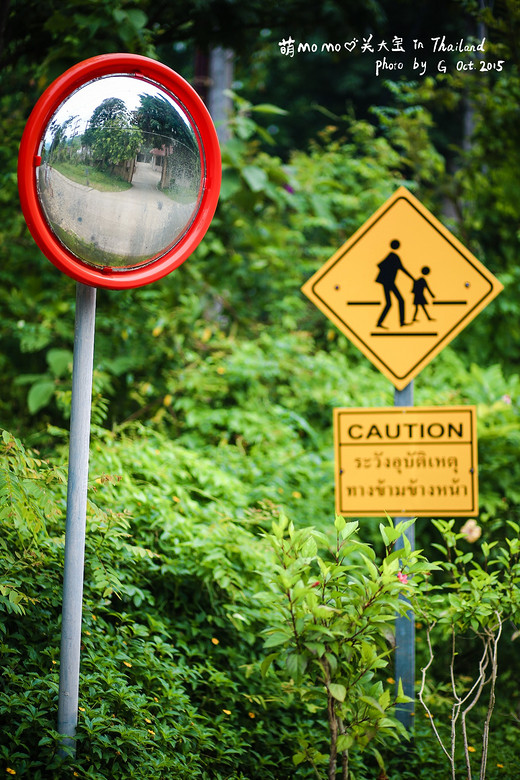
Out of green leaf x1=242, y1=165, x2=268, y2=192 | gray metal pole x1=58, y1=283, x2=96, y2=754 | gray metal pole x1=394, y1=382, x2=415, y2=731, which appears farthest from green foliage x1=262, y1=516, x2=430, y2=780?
green leaf x1=242, y1=165, x2=268, y2=192

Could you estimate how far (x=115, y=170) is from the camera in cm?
206

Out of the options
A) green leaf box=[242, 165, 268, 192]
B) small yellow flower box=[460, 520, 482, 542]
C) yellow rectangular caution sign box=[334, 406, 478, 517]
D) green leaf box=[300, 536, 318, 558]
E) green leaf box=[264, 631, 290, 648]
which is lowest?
green leaf box=[264, 631, 290, 648]

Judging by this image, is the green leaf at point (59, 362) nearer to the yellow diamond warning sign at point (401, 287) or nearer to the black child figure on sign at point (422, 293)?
the yellow diamond warning sign at point (401, 287)

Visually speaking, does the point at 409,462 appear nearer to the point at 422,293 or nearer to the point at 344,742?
the point at 422,293

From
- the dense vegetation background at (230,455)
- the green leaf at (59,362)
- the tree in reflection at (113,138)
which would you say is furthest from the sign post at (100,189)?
the green leaf at (59,362)

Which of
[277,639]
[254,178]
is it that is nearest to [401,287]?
[277,639]

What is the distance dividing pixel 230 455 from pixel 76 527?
2431 millimetres

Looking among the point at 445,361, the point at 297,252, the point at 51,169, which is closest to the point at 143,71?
the point at 51,169

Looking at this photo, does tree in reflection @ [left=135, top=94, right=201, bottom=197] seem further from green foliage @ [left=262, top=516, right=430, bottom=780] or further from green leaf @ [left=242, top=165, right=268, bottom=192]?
green leaf @ [left=242, top=165, right=268, bottom=192]

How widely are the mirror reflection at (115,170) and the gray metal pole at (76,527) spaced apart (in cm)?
20

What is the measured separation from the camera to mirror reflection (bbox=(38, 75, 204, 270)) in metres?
2.03

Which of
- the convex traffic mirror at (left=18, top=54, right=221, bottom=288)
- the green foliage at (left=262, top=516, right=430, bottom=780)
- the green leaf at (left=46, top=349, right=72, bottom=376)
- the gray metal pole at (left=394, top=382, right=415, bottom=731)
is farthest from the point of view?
the green leaf at (left=46, top=349, right=72, bottom=376)

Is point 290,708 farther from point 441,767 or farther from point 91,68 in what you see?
point 91,68

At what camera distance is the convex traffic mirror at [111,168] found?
202 centimetres
